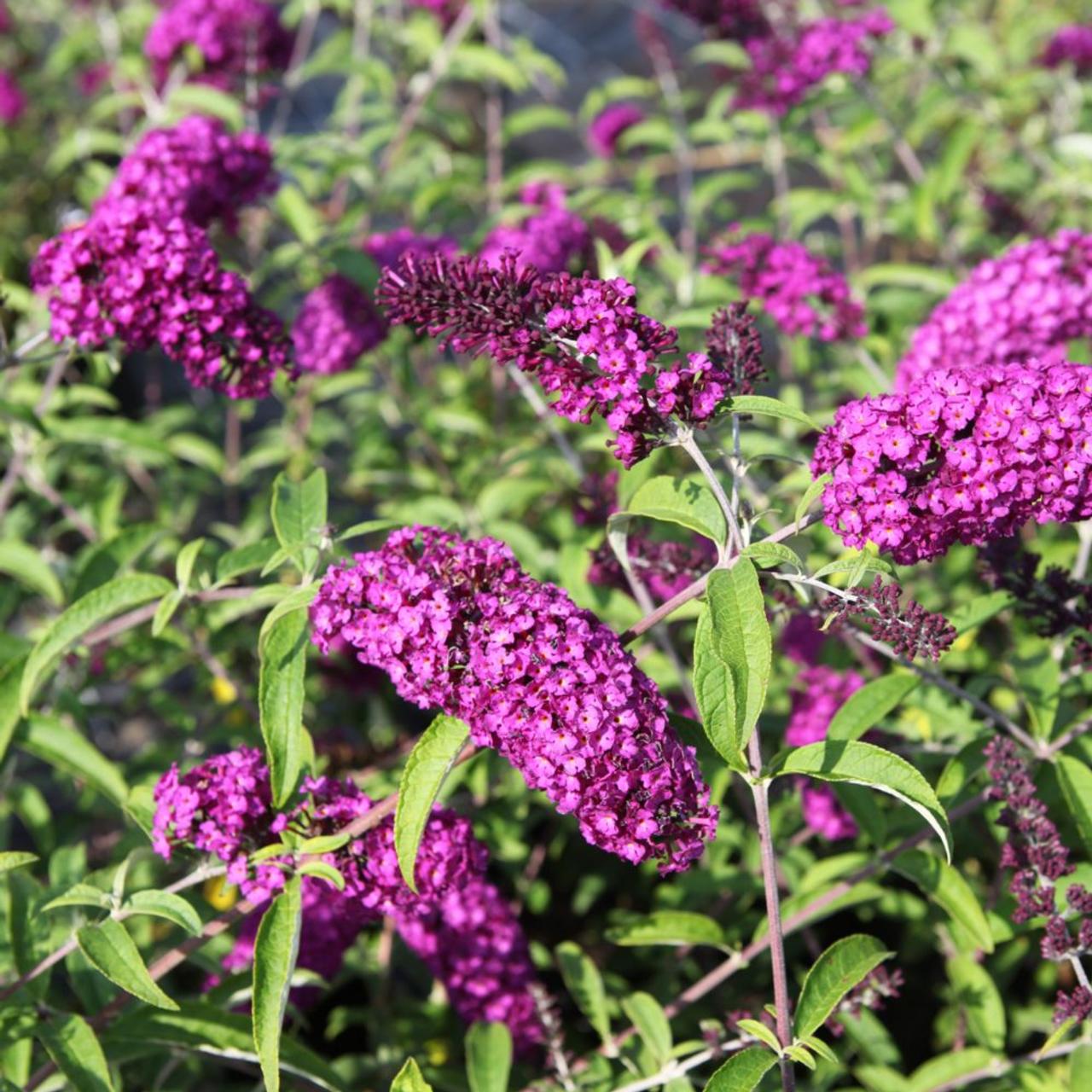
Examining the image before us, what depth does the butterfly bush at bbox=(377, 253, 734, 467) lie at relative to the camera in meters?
2.03

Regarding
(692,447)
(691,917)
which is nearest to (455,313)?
(692,447)

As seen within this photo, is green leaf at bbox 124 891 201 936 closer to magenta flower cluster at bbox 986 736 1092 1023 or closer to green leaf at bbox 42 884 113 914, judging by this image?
green leaf at bbox 42 884 113 914

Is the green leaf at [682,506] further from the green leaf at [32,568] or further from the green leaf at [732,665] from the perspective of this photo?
the green leaf at [32,568]

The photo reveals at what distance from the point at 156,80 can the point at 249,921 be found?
3661 mm

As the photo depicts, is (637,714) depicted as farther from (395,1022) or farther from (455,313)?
(395,1022)

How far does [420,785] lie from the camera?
198cm

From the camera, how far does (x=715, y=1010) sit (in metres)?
3.32

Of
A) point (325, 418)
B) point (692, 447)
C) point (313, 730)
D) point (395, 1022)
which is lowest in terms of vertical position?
point (395, 1022)

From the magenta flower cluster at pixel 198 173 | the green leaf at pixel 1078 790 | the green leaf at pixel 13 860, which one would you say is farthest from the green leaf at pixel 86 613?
the green leaf at pixel 1078 790

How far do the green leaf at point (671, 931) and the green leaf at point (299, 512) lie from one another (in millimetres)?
1191

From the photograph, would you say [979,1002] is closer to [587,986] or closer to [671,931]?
[671,931]

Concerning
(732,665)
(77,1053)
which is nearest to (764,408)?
(732,665)

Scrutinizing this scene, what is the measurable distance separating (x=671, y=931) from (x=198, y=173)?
2443mm

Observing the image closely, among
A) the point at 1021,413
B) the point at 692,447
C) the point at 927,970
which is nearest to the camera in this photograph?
the point at 1021,413
